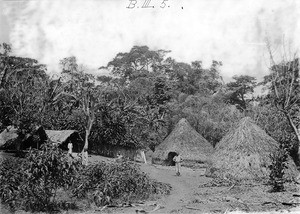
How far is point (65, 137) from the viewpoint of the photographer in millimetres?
21031

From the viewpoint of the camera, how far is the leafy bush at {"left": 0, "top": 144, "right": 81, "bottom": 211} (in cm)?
880

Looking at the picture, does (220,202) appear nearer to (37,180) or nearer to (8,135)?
(37,180)

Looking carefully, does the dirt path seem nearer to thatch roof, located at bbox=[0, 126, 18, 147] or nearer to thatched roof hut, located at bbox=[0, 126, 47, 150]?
thatched roof hut, located at bbox=[0, 126, 47, 150]

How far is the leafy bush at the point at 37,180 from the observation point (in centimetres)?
880

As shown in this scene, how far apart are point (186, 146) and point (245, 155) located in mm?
7776

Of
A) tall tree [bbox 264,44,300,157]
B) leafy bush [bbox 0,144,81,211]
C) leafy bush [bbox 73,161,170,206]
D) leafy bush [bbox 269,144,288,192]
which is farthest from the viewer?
tall tree [bbox 264,44,300,157]

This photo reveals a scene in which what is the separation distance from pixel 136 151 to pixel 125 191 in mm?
16187

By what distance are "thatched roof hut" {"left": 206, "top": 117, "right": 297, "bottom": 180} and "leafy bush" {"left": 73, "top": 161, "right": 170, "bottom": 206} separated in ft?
14.5

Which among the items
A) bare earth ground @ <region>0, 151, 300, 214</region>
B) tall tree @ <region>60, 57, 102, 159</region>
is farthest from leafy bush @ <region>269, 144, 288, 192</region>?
tall tree @ <region>60, 57, 102, 159</region>

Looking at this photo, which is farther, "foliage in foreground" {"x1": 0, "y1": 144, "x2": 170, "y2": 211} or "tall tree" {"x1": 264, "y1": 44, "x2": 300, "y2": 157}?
"tall tree" {"x1": 264, "y1": 44, "x2": 300, "y2": 157}

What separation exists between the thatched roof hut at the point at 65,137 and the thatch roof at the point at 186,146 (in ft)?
17.7

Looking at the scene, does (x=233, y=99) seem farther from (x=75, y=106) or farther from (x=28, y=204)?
(x=28, y=204)

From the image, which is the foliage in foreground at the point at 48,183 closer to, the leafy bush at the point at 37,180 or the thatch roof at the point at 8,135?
the leafy bush at the point at 37,180

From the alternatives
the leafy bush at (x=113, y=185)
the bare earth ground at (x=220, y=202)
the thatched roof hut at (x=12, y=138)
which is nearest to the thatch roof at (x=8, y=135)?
the thatched roof hut at (x=12, y=138)
